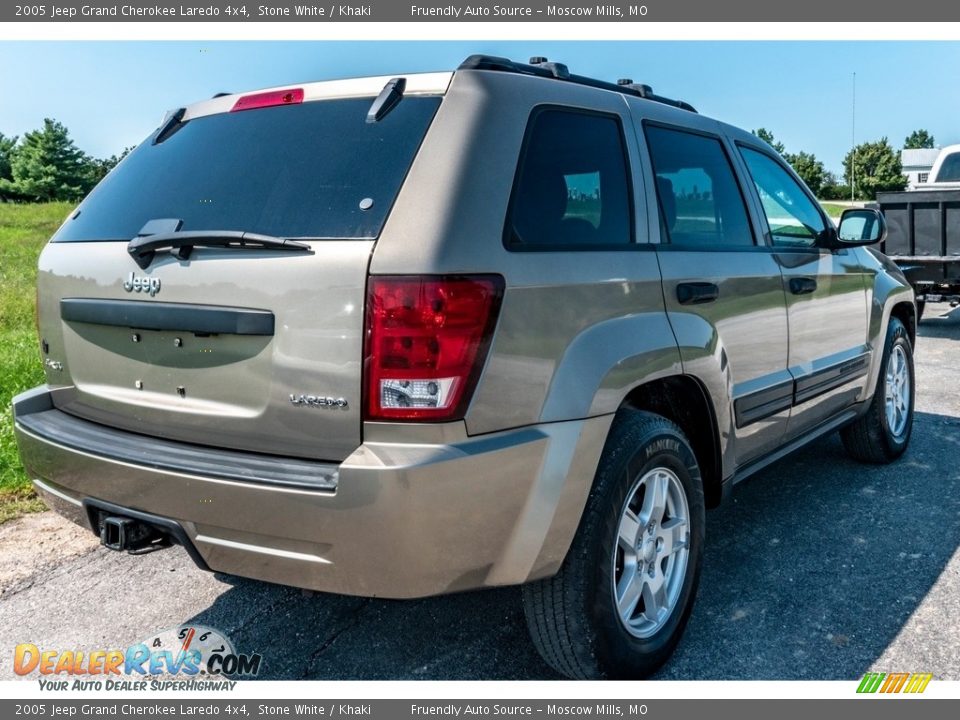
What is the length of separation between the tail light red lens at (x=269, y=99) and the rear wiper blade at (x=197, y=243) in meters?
0.58

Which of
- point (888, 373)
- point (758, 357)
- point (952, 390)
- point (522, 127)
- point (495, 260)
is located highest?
point (522, 127)

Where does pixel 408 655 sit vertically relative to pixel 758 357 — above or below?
below

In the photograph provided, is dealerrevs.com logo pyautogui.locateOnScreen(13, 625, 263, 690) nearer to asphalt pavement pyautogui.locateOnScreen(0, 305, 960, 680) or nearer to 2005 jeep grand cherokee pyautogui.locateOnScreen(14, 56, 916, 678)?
asphalt pavement pyautogui.locateOnScreen(0, 305, 960, 680)

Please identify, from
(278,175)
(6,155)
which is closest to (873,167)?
(6,155)

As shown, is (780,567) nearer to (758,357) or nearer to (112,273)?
(758,357)

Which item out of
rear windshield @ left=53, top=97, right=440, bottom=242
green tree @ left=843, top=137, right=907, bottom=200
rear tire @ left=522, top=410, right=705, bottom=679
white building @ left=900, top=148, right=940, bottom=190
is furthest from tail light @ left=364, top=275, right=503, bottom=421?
white building @ left=900, top=148, right=940, bottom=190

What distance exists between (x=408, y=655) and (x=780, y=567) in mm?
1716

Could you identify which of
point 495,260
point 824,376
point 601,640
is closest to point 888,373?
point 824,376

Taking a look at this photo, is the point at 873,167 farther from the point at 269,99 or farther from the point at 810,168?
the point at 269,99

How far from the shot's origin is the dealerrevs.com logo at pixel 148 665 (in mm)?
2807

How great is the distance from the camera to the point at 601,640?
8.44ft

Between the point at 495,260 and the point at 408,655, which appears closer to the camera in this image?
the point at 495,260

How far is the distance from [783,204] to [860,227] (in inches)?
21.6

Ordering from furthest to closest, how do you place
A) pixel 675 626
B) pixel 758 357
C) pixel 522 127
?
pixel 758 357, pixel 675 626, pixel 522 127
